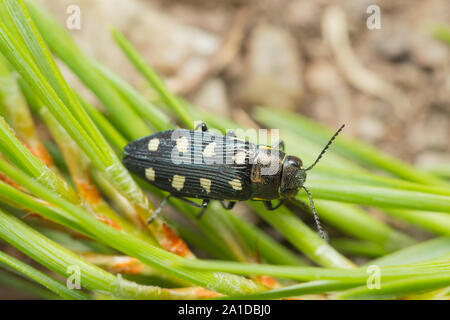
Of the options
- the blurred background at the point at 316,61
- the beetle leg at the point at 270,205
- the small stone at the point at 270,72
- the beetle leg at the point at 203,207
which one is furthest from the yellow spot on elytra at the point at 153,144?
the small stone at the point at 270,72

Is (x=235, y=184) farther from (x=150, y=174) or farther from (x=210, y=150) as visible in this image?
(x=150, y=174)

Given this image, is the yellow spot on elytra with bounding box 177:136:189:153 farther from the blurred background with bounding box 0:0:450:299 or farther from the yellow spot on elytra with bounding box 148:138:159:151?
the blurred background with bounding box 0:0:450:299

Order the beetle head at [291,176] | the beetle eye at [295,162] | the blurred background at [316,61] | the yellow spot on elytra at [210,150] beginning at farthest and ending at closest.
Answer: the blurred background at [316,61], the yellow spot on elytra at [210,150], the beetle eye at [295,162], the beetle head at [291,176]

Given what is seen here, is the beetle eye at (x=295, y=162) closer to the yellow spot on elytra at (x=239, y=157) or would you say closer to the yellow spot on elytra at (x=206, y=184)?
the yellow spot on elytra at (x=239, y=157)

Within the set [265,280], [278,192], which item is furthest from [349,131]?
[265,280]

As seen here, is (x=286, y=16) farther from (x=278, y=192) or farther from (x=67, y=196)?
(x=67, y=196)

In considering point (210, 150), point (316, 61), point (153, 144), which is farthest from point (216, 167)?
point (316, 61)

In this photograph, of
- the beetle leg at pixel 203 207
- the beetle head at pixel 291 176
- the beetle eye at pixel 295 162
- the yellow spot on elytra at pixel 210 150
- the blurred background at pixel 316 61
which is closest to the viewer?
the beetle leg at pixel 203 207
